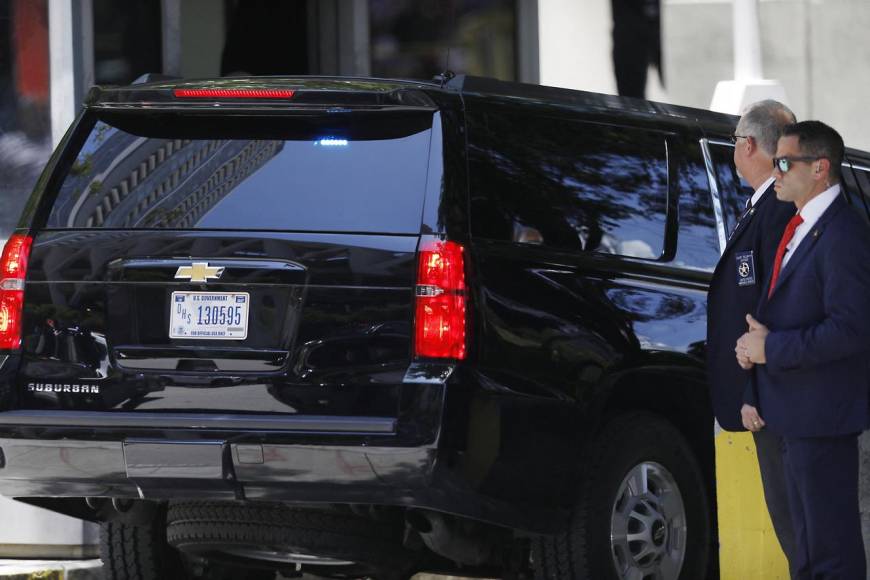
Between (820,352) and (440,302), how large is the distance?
118 cm

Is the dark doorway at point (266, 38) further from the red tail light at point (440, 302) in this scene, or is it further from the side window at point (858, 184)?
the red tail light at point (440, 302)

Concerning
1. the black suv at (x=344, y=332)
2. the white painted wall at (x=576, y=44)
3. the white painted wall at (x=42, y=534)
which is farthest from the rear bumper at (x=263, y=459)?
the white painted wall at (x=576, y=44)

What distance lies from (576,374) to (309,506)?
1.02 m

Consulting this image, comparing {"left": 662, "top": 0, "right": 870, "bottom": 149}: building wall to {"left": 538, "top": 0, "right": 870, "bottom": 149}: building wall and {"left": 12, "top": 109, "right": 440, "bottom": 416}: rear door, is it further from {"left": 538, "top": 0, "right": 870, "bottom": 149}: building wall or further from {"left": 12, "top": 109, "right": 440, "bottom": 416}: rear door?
{"left": 12, "top": 109, "right": 440, "bottom": 416}: rear door

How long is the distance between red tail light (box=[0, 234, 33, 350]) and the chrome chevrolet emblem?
2.00ft

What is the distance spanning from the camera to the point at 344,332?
5262 millimetres

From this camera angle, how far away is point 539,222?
18.7 ft

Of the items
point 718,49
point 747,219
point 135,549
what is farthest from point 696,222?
point 718,49

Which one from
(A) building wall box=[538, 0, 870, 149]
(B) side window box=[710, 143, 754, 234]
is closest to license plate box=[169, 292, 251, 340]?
(B) side window box=[710, 143, 754, 234]

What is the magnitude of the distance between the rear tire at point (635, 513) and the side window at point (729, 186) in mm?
995

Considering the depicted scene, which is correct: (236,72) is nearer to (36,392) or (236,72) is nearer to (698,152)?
(698,152)

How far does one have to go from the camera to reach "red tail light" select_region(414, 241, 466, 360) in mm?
5199

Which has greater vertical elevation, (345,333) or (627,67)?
(627,67)

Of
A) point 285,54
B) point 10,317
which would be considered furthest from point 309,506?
point 285,54
